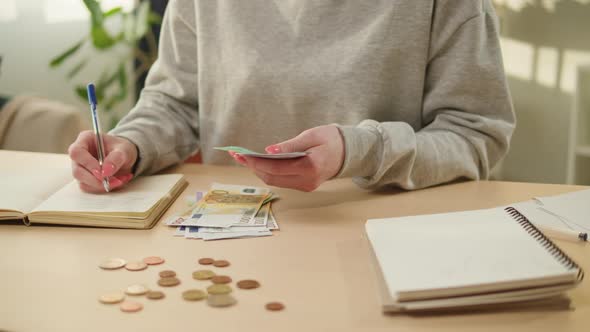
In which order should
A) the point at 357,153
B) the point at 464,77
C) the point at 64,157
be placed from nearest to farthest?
the point at 357,153, the point at 464,77, the point at 64,157

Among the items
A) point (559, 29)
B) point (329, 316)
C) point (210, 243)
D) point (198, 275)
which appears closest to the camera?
point (329, 316)

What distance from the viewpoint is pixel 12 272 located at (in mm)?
819

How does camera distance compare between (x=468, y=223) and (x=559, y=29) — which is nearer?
(x=468, y=223)

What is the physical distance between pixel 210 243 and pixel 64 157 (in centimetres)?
70

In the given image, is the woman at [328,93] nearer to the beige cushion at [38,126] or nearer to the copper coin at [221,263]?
the copper coin at [221,263]

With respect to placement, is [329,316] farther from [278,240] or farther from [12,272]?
[12,272]

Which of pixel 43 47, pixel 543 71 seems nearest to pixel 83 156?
pixel 43 47

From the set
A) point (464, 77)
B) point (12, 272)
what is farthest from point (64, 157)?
point (464, 77)

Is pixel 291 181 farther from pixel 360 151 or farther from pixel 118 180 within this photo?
pixel 118 180

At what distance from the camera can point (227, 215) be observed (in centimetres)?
101

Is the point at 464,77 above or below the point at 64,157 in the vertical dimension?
above

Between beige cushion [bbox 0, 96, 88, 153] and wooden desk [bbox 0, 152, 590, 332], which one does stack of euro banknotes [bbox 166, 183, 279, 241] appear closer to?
wooden desk [bbox 0, 152, 590, 332]

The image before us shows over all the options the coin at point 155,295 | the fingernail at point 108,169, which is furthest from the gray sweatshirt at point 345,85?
the coin at point 155,295

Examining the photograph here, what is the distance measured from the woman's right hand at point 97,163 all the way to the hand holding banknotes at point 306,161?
27 cm
